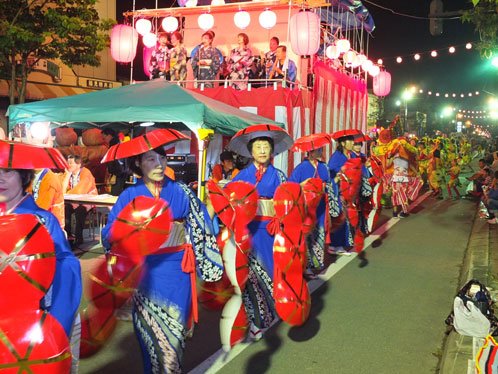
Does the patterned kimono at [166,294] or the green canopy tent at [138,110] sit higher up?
the green canopy tent at [138,110]

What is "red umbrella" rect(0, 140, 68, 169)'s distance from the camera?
202 cm

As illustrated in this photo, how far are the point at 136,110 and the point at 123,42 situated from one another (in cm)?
658

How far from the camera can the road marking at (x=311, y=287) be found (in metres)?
4.19

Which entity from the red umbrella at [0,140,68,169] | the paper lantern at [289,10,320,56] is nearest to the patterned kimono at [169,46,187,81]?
the paper lantern at [289,10,320,56]

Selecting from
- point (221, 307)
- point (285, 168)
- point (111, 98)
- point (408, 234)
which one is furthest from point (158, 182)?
point (285, 168)

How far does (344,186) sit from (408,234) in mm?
3432

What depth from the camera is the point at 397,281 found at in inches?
273

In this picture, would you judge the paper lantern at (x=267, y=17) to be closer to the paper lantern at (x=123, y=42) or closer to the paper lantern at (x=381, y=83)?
the paper lantern at (x=123, y=42)

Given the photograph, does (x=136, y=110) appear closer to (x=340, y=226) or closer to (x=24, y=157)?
(x=340, y=226)

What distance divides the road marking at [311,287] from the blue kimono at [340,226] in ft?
0.85

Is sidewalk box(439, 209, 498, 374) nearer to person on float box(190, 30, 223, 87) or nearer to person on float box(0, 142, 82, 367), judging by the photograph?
person on float box(0, 142, 82, 367)

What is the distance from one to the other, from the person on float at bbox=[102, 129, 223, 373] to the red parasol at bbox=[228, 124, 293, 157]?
171 centimetres

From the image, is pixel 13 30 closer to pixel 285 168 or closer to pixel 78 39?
pixel 78 39

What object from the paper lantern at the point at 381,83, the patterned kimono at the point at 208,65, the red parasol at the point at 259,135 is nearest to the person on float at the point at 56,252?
the red parasol at the point at 259,135
